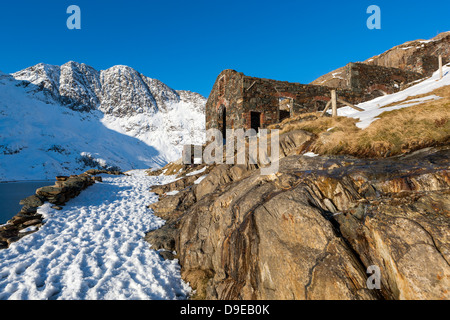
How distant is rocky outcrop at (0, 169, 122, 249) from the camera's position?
6.33m

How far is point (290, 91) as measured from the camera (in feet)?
56.5

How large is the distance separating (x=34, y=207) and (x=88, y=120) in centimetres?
10443

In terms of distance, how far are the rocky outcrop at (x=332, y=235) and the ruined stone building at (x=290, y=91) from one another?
11487mm

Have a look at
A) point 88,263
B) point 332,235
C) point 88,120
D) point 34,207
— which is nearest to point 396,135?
point 332,235

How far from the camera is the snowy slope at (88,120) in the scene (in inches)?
2611

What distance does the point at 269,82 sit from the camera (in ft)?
55.0

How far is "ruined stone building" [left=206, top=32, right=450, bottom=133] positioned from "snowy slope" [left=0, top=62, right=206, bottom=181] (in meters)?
59.1

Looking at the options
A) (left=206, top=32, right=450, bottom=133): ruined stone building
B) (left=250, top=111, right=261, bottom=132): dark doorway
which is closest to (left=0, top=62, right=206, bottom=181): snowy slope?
(left=206, top=32, right=450, bottom=133): ruined stone building

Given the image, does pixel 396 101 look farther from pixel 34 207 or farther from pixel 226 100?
pixel 34 207

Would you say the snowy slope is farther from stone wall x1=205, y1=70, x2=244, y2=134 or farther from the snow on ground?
the snow on ground

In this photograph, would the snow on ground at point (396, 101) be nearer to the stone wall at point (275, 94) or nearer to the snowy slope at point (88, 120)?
the stone wall at point (275, 94)

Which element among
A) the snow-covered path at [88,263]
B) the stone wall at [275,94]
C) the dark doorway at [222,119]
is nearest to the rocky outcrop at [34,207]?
the snow-covered path at [88,263]
